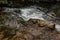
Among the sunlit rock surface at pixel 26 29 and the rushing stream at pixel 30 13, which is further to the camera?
the rushing stream at pixel 30 13

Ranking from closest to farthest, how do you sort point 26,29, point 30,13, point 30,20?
1. point 26,29
2. point 30,20
3. point 30,13

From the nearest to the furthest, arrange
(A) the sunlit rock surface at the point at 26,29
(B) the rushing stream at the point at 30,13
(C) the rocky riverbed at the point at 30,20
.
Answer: (A) the sunlit rock surface at the point at 26,29 < (C) the rocky riverbed at the point at 30,20 < (B) the rushing stream at the point at 30,13

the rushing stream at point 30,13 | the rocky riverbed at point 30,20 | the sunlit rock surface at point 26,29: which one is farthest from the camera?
the rushing stream at point 30,13

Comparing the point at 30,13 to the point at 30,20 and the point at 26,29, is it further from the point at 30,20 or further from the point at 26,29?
the point at 26,29

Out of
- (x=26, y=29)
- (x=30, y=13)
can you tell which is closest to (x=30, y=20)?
(x=26, y=29)

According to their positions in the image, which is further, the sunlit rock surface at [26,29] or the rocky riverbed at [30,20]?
the rocky riverbed at [30,20]

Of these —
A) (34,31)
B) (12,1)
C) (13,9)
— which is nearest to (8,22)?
(34,31)

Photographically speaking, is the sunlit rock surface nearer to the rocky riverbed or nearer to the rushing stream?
the rocky riverbed

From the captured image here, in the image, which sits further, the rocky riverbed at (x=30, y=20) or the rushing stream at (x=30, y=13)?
the rushing stream at (x=30, y=13)

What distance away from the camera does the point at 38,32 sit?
5.96 metres

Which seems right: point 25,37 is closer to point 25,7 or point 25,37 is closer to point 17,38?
point 17,38

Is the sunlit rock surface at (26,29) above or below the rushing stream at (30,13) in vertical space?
above

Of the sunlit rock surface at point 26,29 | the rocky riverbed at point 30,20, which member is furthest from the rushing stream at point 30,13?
the sunlit rock surface at point 26,29

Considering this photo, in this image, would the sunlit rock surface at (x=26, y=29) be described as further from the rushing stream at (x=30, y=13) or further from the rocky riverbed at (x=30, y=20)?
the rushing stream at (x=30, y=13)
